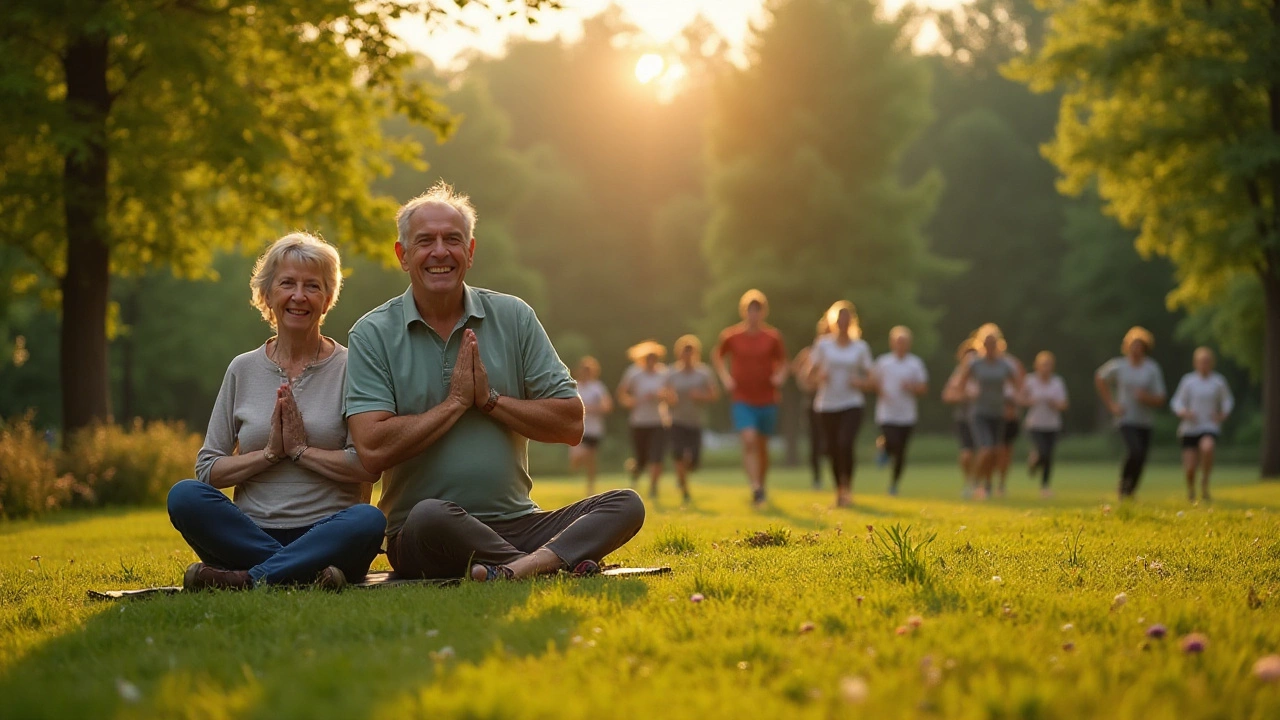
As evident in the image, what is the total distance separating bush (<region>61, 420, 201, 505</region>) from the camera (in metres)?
15.9

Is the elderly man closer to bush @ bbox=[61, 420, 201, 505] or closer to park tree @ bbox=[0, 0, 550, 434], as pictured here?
park tree @ bbox=[0, 0, 550, 434]

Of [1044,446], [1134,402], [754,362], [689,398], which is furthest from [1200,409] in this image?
[689,398]

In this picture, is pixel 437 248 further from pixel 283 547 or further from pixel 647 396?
pixel 647 396

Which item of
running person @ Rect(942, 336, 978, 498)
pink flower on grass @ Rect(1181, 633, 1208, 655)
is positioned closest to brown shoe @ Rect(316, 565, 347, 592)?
pink flower on grass @ Rect(1181, 633, 1208, 655)

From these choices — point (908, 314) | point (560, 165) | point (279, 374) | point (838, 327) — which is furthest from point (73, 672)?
point (560, 165)

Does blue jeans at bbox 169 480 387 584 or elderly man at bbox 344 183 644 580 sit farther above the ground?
elderly man at bbox 344 183 644 580

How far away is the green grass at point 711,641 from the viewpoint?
3582 millimetres

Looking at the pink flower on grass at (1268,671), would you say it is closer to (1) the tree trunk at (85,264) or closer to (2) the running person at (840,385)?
(2) the running person at (840,385)

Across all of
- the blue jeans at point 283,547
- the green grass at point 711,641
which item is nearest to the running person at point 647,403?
the green grass at point 711,641

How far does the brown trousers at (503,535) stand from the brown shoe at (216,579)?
0.73 metres

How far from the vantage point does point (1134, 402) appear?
677 inches

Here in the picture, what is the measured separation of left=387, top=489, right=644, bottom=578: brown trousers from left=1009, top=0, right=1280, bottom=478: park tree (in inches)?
819

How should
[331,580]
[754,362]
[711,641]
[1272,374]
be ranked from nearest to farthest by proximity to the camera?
1. [711,641]
2. [331,580]
3. [754,362]
4. [1272,374]

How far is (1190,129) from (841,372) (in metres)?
13.3
